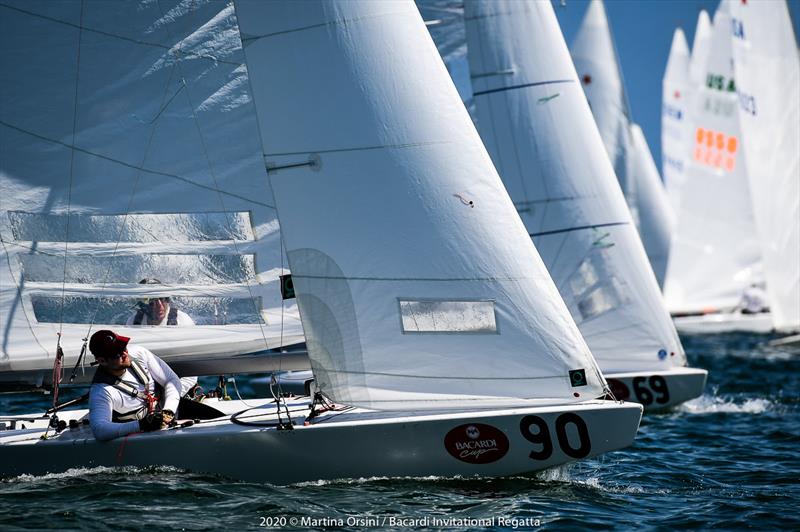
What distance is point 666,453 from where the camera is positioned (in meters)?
8.34

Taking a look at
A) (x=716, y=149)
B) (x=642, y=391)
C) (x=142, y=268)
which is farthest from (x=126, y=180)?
(x=716, y=149)

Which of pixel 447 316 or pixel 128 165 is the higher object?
pixel 128 165

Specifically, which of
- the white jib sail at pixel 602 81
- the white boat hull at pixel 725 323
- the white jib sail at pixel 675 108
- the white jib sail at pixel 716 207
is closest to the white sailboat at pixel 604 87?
the white jib sail at pixel 602 81

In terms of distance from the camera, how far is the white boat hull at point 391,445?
629 centimetres

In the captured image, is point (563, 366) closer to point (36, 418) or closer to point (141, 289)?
point (141, 289)

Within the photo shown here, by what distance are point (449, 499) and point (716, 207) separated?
20.4 metres

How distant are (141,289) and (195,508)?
199 centimetres

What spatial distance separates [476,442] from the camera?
6309 millimetres

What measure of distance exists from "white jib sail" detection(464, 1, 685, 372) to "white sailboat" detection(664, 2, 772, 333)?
45.1 feet

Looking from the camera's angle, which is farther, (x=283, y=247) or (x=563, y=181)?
(x=563, y=181)

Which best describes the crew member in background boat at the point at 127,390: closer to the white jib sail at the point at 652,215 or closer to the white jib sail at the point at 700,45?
the white jib sail at the point at 652,215

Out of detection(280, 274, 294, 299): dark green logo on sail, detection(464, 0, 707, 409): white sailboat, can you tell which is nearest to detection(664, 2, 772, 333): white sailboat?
detection(464, 0, 707, 409): white sailboat

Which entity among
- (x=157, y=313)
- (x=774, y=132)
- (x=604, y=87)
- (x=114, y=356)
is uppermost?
(x=604, y=87)

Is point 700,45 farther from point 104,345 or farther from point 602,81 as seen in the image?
point 104,345
